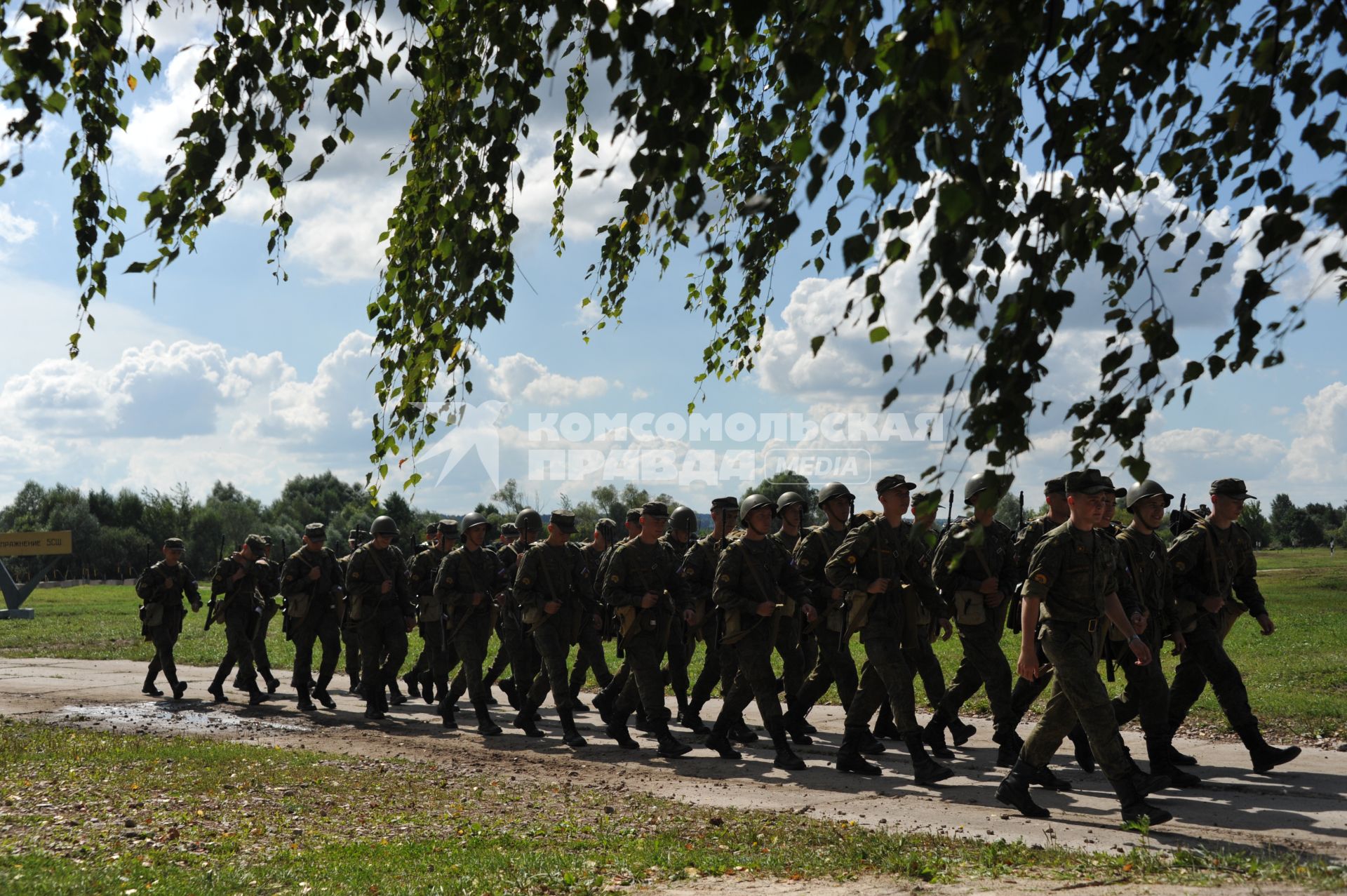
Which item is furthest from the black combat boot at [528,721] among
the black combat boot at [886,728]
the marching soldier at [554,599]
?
the black combat boot at [886,728]

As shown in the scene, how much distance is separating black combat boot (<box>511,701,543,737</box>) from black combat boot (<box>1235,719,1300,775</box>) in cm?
666

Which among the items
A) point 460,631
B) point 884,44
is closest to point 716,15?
point 884,44

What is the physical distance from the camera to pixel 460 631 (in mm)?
12836

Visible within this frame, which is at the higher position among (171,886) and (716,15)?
(716,15)

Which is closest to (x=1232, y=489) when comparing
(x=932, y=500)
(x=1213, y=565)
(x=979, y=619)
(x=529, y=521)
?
(x=1213, y=565)

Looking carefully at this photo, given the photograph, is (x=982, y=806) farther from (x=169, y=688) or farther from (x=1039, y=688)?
(x=169, y=688)

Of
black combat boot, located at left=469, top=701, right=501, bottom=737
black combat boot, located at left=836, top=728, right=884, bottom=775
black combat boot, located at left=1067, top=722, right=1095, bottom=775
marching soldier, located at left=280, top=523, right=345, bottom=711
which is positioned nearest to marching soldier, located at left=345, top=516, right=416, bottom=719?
marching soldier, located at left=280, top=523, right=345, bottom=711

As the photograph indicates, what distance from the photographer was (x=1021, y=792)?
25.0 ft

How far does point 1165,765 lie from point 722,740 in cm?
371

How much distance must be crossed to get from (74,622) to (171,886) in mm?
30587

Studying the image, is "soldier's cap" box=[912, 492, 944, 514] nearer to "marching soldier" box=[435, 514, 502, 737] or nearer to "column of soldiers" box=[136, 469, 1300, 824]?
"column of soldiers" box=[136, 469, 1300, 824]

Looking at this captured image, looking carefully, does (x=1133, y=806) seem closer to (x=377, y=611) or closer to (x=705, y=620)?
(x=705, y=620)

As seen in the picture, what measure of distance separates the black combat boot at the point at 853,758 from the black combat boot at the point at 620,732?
96.9 inches

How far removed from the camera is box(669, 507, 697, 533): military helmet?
45.1ft
